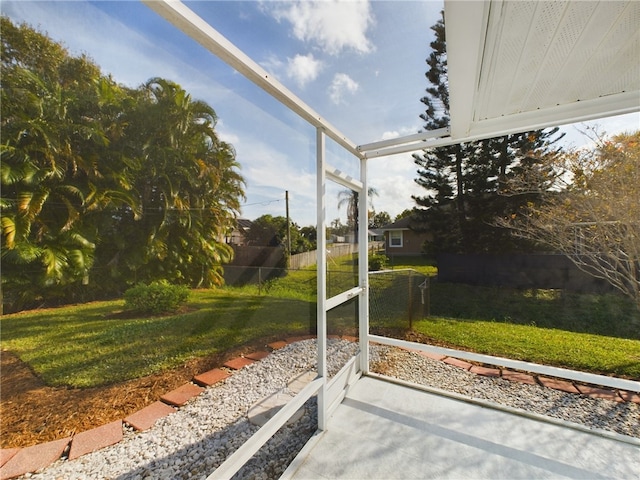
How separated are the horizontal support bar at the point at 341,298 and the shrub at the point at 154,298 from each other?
105 centimetres

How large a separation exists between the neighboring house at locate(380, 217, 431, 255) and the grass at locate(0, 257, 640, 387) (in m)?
0.41

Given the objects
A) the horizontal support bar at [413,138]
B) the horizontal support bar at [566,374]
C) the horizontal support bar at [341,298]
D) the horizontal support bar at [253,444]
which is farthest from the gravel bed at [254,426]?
the horizontal support bar at [413,138]

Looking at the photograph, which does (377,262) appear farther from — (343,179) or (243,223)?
(243,223)

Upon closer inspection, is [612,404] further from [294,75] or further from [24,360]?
[24,360]

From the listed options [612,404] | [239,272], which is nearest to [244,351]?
[239,272]

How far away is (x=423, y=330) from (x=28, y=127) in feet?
13.7

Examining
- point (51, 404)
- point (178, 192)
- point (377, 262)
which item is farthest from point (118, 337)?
point (377, 262)

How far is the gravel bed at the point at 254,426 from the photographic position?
1.32 meters

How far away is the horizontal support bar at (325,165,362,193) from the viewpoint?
1824 mm

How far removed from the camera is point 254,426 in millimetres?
1750

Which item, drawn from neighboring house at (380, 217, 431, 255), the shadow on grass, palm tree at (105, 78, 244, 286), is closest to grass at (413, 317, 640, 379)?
the shadow on grass

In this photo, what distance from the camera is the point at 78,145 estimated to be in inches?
50.5

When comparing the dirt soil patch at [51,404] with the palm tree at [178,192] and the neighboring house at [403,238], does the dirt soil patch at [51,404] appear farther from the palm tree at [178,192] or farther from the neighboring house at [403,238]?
the neighboring house at [403,238]

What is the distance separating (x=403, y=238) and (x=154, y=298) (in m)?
4.49
